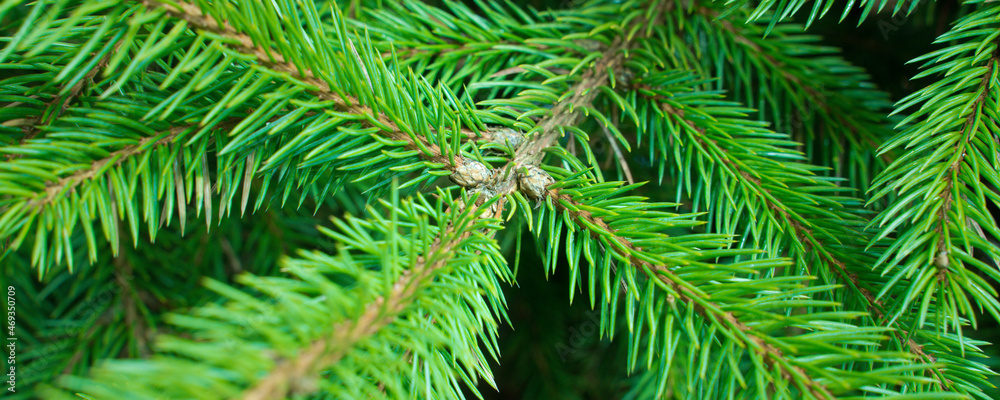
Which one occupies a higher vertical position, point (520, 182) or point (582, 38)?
point (582, 38)

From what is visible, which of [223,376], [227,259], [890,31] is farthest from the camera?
[227,259]

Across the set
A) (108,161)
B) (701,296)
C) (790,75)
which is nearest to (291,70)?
(108,161)

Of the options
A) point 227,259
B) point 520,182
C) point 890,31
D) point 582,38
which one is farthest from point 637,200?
point 227,259

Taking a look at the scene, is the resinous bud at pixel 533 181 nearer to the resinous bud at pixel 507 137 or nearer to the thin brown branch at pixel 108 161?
the resinous bud at pixel 507 137

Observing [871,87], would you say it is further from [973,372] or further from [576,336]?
[576,336]

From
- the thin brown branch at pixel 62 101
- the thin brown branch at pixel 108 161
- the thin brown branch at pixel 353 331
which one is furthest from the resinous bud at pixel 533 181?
the thin brown branch at pixel 62 101

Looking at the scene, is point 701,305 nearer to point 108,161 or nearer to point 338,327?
Result: point 338,327

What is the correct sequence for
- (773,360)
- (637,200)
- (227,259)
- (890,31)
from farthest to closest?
(227,259), (890,31), (637,200), (773,360)
